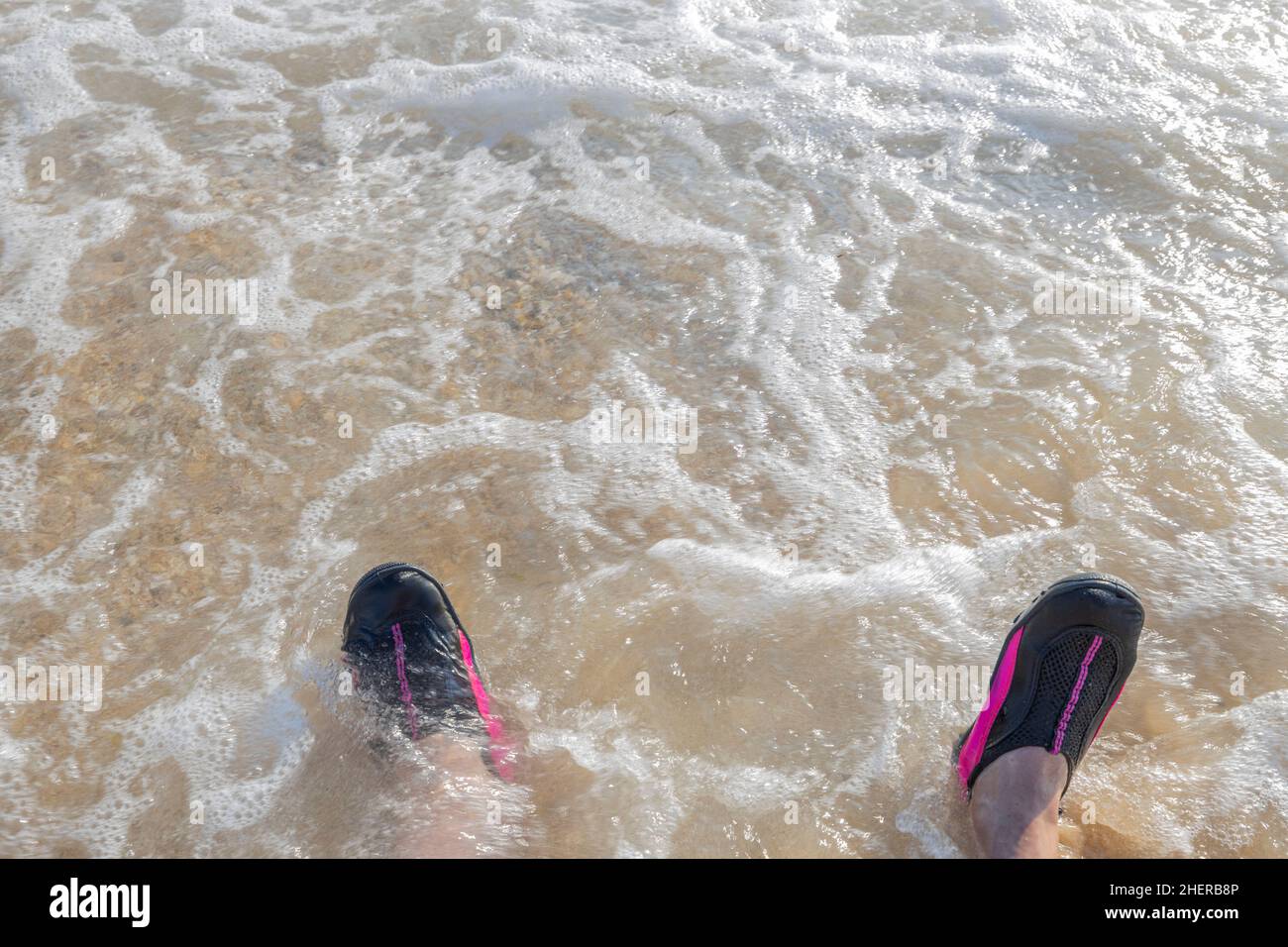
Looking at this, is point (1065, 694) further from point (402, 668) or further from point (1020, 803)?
point (402, 668)

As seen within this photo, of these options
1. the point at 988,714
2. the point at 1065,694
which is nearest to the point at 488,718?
the point at 988,714

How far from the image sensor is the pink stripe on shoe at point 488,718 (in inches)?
91.5

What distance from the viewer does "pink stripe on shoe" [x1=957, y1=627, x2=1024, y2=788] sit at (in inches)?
90.0

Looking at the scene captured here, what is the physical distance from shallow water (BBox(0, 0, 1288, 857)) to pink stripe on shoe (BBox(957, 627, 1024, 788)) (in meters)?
0.07

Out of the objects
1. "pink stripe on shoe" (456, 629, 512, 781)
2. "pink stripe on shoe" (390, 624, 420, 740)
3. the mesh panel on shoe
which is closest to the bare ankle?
the mesh panel on shoe

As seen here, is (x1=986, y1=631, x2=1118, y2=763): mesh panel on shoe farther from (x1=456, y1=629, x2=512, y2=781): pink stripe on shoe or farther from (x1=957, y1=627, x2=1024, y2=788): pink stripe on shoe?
(x1=456, y1=629, x2=512, y2=781): pink stripe on shoe

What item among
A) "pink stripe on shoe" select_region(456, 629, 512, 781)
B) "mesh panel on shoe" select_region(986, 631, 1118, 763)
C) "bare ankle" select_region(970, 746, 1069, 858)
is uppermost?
"mesh panel on shoe" select_region(986, 631, 1118, 763)

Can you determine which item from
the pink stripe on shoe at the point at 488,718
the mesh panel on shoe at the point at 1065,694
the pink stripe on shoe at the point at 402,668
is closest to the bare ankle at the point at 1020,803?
the mesh panel on shoe at the point at 1065,694

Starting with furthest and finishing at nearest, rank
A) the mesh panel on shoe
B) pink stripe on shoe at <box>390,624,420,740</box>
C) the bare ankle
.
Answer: pink stripe on shoe at <box>390,624,420,740</box>
the mesh panel on shoe
the bare ankle

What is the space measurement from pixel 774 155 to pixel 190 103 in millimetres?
2708

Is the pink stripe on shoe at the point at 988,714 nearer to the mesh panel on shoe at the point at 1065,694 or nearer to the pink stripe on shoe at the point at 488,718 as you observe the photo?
the mesh panel on shoe at the point at 1065,694

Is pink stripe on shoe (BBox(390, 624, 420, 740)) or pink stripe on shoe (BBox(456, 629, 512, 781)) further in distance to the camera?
pink stripe on shoe (BBox(390, 624, 420, 740))

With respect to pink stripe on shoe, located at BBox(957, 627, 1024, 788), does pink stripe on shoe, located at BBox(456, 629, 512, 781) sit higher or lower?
lower

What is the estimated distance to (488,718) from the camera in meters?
2.41
